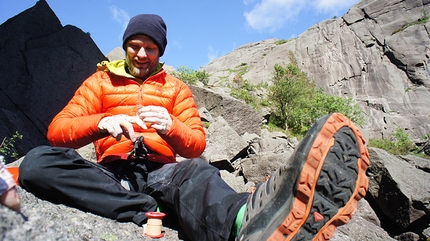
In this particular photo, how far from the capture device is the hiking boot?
1318 mm

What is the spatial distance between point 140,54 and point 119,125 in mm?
899

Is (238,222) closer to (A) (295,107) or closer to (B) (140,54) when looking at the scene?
(B) (140,54)

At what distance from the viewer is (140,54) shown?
8.43 ft

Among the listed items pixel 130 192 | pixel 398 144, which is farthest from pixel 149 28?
pixel 398 144

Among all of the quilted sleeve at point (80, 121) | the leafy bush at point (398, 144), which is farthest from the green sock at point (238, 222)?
the leafy bush at point (398, 144)

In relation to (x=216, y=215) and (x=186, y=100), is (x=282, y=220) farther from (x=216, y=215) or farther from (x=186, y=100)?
(x=186, y=100)

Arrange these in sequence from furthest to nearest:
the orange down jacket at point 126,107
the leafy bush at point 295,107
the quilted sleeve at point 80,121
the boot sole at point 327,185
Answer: the leafy bush at point 295,107
the orange down jacket at point 126,107
the quilted sleeve at point 80,121
the boot sole at point 327,185

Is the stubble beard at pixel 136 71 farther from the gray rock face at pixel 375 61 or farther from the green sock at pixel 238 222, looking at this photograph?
the gray rock face at pixel 375 61

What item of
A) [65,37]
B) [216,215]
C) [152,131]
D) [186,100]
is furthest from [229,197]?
→ [65,37]

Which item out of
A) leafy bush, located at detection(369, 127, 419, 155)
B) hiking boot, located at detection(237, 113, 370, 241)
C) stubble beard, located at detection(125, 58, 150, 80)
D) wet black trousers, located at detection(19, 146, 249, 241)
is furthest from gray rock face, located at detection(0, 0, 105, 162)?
leafy bush, located at detection(369, 127, 419, 155)

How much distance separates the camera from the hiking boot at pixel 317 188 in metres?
1.32

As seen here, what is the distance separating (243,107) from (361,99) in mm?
24101

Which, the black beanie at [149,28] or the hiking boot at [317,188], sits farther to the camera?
the black beanie at [149,28]

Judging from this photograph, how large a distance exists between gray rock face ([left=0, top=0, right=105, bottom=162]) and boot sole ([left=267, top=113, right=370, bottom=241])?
5113 millimetres
